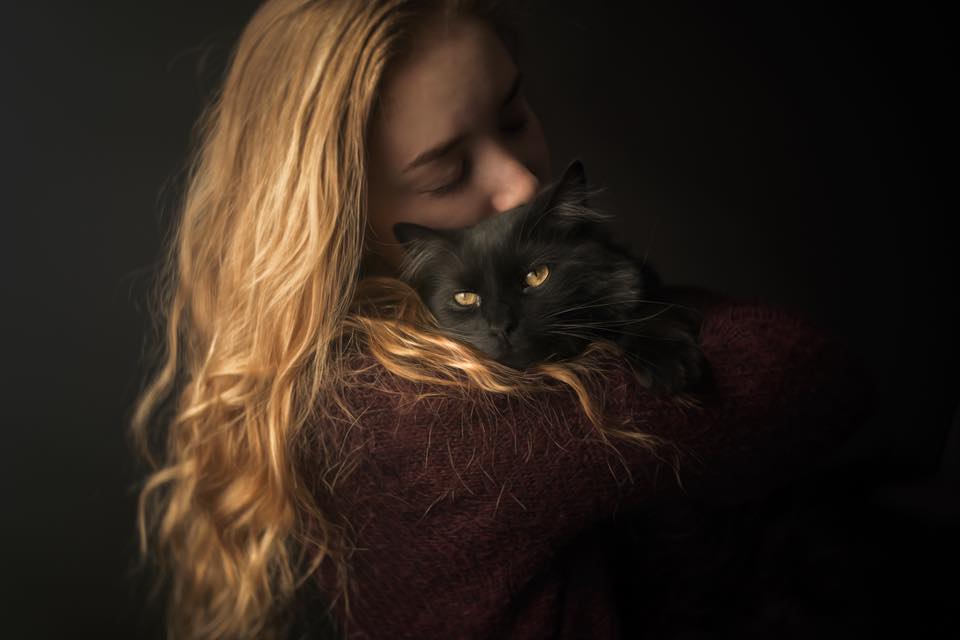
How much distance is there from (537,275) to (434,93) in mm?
314

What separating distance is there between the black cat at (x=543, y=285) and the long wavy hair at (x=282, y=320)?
5 cm

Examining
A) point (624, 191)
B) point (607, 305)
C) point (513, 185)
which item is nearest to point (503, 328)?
point (607, 305)

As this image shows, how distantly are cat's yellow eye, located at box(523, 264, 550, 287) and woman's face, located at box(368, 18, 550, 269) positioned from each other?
5.6 inches

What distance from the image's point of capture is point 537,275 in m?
0.92

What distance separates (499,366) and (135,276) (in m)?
0.70

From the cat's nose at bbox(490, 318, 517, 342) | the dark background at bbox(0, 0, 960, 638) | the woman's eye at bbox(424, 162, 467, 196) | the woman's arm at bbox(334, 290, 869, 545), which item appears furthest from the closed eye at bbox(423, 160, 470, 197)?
the dark background at bbox(0, 0, 960, 638)

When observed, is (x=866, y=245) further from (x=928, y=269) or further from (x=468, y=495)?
(x=468, y=495)

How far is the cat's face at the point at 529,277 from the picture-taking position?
0.85 m

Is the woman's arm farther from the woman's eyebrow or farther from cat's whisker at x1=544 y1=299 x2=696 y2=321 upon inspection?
the woman's eyebrow

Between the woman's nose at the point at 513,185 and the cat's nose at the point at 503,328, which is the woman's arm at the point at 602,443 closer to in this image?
the cat's nose at the point at 503,328

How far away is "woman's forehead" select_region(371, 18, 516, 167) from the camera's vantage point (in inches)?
35.4

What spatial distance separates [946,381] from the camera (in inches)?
77.2

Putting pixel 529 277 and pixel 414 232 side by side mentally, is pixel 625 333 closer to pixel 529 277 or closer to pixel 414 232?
pixel 529 277

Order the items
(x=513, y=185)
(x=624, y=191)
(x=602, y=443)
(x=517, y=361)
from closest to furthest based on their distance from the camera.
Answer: (x=602, y=443)
(x=517, y=361)
(x=513, y=185)
(x=624, y=191)
